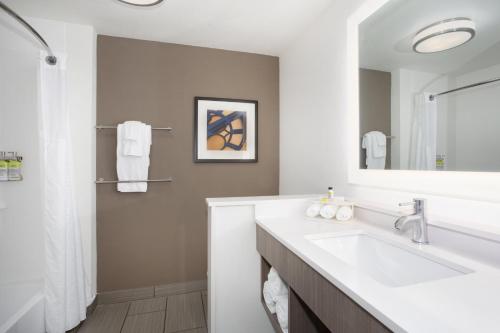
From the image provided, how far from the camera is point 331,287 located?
0.73 meters

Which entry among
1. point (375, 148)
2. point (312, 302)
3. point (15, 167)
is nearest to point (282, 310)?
point (312, 302)

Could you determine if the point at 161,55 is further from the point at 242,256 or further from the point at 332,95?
the point at 242,256

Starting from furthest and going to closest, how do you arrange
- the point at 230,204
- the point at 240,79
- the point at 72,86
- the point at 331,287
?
the point at 240,79, the point at 72,86, the point at 230,204, the point at 331,287

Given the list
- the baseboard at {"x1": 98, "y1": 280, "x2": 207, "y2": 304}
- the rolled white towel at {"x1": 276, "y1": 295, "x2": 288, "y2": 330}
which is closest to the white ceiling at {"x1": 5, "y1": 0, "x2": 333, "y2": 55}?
the rolled white towel at {"x1": 276, "y1": 295, "x2": 288, "y2": 330}

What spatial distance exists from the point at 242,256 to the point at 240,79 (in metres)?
1.73

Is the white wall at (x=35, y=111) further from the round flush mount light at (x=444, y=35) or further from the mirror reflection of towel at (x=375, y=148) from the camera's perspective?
the round flush mount light at (x=444, y=35)

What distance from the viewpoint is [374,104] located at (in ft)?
4.60

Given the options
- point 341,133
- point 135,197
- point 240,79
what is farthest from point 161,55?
point 341,133

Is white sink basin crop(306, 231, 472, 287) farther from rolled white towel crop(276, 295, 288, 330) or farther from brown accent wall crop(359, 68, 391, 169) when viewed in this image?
brown accent wall crop(359, 68, 391, 169)

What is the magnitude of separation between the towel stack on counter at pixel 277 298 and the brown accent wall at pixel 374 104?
2.62ft

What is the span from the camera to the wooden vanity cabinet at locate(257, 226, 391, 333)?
0.63 meters

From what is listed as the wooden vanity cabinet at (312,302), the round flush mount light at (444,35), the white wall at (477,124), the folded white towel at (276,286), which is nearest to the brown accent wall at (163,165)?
the wooden vanity cabinet at (312,302)

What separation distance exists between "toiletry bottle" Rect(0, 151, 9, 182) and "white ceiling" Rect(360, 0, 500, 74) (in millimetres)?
2591

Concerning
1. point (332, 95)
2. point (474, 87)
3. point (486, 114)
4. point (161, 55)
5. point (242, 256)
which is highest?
point (161, 55)
